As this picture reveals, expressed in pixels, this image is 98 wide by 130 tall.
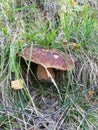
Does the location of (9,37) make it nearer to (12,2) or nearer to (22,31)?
(22,31)

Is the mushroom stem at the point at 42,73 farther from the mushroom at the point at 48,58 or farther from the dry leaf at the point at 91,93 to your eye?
the dry leaf at the point at 91,93

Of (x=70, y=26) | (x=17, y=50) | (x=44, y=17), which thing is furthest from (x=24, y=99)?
(x=44, y=17)

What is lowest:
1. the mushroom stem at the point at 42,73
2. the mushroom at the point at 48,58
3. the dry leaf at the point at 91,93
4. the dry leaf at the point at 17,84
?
the dry leaf at the point at 91,93

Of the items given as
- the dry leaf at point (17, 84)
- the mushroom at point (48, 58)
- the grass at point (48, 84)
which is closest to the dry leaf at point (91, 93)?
the grass at point (48, 84)

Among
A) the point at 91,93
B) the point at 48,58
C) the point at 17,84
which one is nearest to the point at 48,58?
the point at 48,58

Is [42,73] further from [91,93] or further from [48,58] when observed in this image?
[91,93]

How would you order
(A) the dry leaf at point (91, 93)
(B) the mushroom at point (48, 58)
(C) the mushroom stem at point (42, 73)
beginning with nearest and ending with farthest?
1. (B) the mushroom at point (48, 58)
2. (C) the mushroom stem at point (42, 73)
3. (A) the dry leaf at point (91, 93)

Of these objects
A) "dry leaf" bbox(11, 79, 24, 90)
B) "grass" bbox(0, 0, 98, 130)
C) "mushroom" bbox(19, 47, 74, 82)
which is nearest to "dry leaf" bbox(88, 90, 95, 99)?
"grass" bbox(0, 0, 98, 130)
